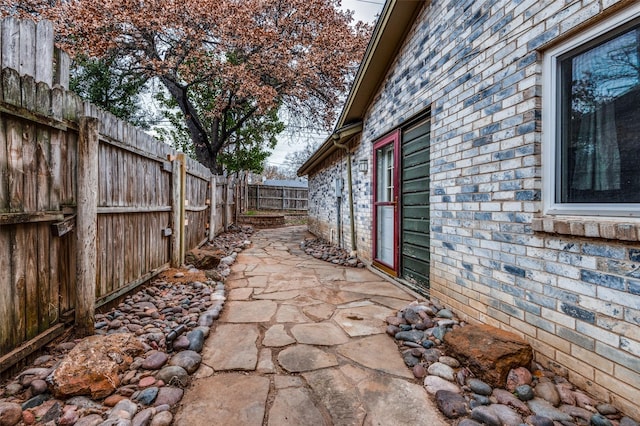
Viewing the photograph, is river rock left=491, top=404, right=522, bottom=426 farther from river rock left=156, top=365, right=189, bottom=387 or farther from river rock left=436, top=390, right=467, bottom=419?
river rock left=156, top=365, right=189, bottom=387

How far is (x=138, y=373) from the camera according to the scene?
180 centimetres

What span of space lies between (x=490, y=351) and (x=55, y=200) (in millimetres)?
2977

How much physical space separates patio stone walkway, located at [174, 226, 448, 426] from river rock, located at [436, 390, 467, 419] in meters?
0.05

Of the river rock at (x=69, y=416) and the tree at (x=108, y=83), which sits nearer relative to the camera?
the river rock at (x=69, y=416)

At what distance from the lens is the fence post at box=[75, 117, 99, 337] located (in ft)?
7.04

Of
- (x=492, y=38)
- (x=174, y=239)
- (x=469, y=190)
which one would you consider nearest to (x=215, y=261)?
(x=174, y=239)

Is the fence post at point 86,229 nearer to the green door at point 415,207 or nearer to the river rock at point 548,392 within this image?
the river rock at point 548,392

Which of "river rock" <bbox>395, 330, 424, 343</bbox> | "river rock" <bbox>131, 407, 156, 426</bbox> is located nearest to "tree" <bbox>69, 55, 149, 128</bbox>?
"river rock" <bbox>131, 407, 156, 426</bbox>

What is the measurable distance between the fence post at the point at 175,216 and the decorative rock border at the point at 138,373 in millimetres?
1081

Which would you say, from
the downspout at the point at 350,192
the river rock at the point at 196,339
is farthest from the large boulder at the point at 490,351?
the downspout at the point at 350,192

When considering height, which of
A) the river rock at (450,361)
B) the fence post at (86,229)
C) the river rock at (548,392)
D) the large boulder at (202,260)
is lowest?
the river rock at (548,392)

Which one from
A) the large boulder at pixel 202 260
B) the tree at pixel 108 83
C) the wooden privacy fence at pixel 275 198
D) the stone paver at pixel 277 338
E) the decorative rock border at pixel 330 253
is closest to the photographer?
the stone paver at pixel 277 338

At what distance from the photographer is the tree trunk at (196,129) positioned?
9625mm

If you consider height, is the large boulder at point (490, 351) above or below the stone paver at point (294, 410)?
above
